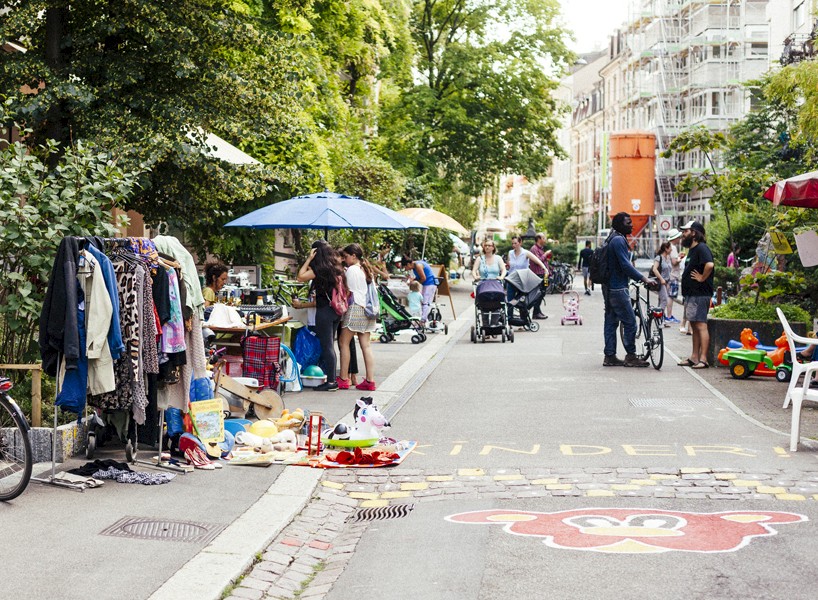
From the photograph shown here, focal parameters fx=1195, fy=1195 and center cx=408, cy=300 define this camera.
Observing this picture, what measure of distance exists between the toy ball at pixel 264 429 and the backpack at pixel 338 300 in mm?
3934

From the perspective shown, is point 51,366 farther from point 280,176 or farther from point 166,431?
point 280,176

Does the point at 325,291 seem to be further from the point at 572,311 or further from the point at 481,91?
the point at 481,91

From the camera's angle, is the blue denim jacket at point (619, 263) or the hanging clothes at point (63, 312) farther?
the blue denim jacket at point (619, 263)

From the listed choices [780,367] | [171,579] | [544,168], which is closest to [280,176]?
[780,367]

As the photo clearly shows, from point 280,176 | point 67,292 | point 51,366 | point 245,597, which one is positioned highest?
point 280,176

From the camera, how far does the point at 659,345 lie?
16969mm

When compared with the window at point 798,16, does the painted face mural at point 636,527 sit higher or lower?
lower

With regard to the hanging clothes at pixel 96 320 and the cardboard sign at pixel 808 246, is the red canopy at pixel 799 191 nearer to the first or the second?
the cardboard sign at pixel 808 246

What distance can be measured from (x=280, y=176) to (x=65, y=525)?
8968 millimetres

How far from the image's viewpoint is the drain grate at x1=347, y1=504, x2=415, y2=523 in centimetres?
768

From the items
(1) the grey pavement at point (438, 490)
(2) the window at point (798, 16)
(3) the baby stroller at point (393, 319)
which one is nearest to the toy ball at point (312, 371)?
(1) the grey pavement at point (438, 490)

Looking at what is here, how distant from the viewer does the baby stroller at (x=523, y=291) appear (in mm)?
23500

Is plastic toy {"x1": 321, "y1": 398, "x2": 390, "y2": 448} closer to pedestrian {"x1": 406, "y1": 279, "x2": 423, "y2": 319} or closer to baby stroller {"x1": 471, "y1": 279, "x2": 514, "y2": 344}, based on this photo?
baby stroller {"x1": 471, "y1": 279, "x2": 514, "y2": 344}

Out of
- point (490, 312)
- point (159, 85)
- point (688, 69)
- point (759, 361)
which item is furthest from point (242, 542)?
point (688, 69)
